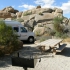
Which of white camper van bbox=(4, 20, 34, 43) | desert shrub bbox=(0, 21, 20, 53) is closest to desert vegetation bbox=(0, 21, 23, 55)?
desert shrub bbox=(0, 21, 20, 53)

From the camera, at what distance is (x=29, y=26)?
1035 inches

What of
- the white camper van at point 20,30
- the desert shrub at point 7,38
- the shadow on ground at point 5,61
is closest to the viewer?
the shadow on ground at point 5,61

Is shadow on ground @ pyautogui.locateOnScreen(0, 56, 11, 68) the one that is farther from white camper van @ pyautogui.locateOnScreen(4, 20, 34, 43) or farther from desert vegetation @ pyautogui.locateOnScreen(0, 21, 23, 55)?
white camper van @ pyautogui.locateOnScreen(4, 20, 34, 43)

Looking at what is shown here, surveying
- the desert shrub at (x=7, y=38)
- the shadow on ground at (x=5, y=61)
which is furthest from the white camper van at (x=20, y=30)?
the shadow on ground at (x=5, y=61)

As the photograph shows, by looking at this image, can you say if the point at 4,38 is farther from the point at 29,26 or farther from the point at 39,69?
the point at 29,26

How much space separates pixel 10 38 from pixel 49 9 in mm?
25598

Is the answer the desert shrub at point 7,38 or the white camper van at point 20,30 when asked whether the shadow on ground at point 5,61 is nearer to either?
the desert shrub at point 7,38

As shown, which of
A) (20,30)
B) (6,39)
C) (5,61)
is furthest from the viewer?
(20,30)

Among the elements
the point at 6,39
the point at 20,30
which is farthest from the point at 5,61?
the point at 20,30

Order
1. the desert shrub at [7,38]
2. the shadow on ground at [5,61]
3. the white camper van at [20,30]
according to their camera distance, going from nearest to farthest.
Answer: the shadow on ground at [5,61] < the desert shrub at [7,38] < the white camper van at [20,30]

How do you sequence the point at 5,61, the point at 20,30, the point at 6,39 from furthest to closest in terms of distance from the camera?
the point at 20,30 < the point at 6,39 < the point at 5,61

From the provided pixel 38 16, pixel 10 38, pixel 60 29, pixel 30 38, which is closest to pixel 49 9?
pixel 38 16

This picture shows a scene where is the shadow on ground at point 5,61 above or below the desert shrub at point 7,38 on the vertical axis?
below

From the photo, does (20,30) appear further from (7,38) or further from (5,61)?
(5,61)
